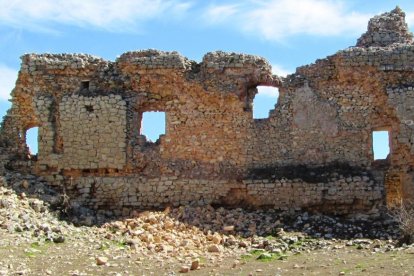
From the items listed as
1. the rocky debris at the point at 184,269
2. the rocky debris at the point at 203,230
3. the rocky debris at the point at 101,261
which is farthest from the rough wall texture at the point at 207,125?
the rocky debris at the point at 184,269

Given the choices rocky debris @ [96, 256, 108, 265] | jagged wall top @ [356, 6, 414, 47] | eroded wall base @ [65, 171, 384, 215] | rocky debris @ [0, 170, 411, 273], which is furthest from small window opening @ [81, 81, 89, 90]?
jagged wall top @ [356, 6, 414, 47]

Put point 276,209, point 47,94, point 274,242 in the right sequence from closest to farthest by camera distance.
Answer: point 274,242 → point 276,209 → point 47,94

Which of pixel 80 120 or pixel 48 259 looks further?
pixel 80 120

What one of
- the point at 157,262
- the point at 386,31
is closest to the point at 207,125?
the point at 386,31

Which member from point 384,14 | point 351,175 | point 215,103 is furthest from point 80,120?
point 384,14

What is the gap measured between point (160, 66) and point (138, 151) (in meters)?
2.12

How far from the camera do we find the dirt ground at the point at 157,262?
9.41 meters

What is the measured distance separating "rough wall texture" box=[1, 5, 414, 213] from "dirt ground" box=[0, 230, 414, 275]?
348cm

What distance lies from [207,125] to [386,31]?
17.3 feet

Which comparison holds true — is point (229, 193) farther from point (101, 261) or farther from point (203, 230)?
point (101, 261)

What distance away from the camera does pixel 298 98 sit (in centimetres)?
1541

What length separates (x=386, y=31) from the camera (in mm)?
16250

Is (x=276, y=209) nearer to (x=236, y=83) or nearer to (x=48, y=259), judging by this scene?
(x=236, y=83)

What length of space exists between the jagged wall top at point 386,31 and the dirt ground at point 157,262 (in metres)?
6.67
